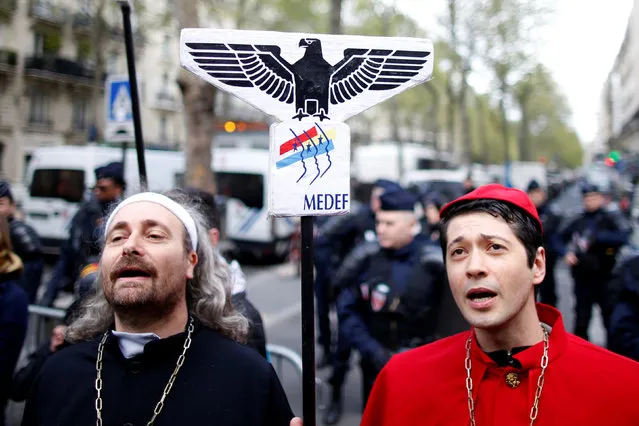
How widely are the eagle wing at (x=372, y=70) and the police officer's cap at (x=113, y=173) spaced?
3480 mm

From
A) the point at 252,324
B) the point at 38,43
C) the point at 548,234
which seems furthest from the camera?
the point at 38,43

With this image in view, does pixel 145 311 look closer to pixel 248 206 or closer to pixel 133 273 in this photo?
pixel 133 273

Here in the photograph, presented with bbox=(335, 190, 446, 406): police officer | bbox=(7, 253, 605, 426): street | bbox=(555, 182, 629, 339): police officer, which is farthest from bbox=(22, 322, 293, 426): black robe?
bbox=(555, 182, 629, 339): police officer

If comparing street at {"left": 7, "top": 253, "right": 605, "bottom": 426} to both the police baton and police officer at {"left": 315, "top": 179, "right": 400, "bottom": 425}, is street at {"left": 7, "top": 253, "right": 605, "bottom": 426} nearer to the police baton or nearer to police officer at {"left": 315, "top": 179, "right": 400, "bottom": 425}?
police officer at {"left": 315, "top": 179, "right": 400, "bottom": 425}

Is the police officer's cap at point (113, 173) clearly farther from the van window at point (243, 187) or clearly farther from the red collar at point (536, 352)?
the van window at point (243, 187)

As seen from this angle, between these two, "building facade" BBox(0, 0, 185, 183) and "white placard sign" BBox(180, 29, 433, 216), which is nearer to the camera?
"white placard sign" BBox(180, 29, 433, 216)

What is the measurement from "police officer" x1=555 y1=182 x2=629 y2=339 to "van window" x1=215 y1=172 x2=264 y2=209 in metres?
8.49

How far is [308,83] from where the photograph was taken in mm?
2234

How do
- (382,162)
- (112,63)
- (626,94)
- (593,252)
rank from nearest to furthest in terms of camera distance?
(593,252) → (382,162) → (112,63) → (626,94)

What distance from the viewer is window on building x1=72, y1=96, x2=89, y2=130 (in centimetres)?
3997

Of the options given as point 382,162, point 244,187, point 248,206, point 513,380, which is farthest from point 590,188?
point 382,162

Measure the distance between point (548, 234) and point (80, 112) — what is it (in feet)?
123

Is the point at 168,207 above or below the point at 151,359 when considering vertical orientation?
above

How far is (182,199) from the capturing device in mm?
2734
